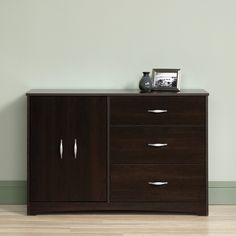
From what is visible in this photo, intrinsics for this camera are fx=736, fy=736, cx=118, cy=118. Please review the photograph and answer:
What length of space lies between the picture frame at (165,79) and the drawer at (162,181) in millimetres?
570

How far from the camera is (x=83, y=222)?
16.2 feet

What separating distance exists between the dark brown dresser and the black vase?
95 millimetres

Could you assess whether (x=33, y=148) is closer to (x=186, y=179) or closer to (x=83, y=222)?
(x=83, y=222)

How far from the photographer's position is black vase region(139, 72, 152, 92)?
17.0ft

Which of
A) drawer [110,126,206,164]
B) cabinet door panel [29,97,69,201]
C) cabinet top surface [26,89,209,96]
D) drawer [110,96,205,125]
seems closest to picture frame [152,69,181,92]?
cabinet top surface [26,89,209,96]

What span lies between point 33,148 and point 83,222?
637 mm

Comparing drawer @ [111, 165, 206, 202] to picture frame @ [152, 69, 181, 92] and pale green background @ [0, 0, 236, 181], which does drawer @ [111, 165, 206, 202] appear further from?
picture frame @ [152, 69, 181, 92]

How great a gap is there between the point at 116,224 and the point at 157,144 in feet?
2.12

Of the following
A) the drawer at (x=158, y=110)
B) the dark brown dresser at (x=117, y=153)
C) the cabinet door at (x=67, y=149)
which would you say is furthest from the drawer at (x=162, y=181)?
the drawer at (x=158, y=110)

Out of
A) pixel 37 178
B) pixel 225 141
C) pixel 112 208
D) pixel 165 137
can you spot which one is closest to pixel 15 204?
pixel 37 178

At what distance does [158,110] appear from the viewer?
5.11 metres

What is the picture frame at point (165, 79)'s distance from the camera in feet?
17.3

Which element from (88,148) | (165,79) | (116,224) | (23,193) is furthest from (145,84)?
(23,193)

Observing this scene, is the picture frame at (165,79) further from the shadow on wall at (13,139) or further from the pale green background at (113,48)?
the shadow on wall at (13,139)
